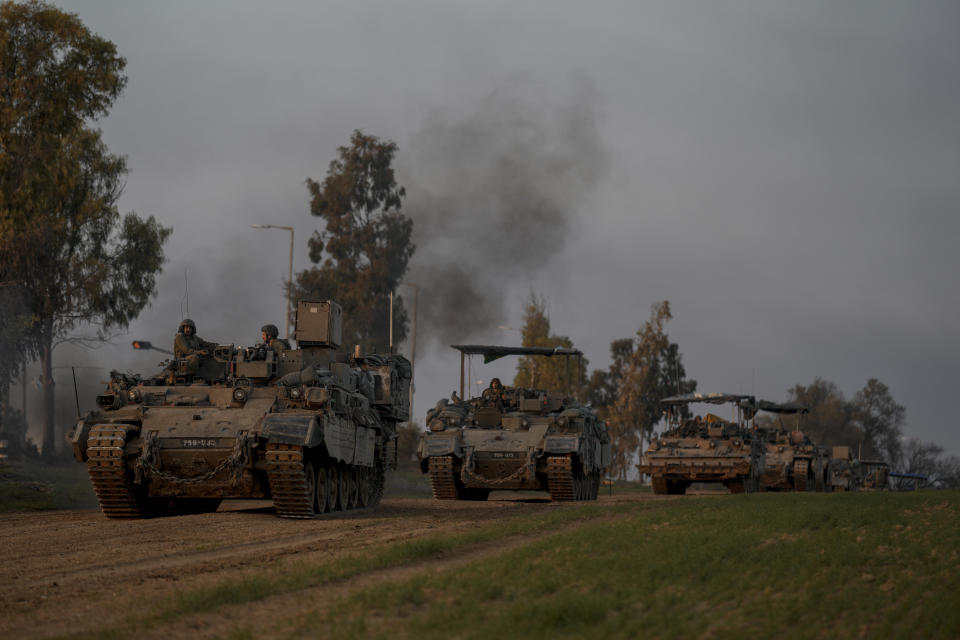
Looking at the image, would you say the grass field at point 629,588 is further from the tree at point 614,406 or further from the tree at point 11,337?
the tree at point 614,406

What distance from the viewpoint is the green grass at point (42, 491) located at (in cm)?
2678

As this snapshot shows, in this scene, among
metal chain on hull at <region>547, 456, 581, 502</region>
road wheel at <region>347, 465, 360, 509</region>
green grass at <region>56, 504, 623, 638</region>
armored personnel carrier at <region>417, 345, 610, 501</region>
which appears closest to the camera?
green grass at <region>56, 504, 623, 638</region>

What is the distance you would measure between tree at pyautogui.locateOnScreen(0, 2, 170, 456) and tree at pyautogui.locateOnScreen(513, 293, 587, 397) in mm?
21947

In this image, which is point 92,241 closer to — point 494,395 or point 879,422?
point 494,395

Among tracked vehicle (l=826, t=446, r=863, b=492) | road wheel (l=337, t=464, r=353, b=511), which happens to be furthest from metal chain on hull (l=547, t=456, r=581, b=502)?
tracked vehicle (l=826, t=446, r=863, b=492)

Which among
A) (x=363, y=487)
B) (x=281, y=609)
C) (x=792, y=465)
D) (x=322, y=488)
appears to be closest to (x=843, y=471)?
(x=792, y=465)

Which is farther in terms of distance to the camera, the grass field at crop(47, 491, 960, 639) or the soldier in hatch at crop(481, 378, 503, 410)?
the soldier in hatch at crop(481, 378, 503, 410)

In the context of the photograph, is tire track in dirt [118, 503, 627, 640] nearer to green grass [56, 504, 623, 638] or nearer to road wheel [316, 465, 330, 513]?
green grass [56, 504, 623, 638]

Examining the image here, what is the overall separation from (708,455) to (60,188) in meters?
22.7

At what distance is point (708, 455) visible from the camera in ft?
120

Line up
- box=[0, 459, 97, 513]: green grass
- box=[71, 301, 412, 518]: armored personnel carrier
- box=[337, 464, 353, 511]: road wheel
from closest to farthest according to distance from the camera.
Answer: box=[71, 301, 412, 518]: armored personnel carrier → box=[337, 464, 353, 511]: road wheel → box=[0, 459, 97, 513]: green grass

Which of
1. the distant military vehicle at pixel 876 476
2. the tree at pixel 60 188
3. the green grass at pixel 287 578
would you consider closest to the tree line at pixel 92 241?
the tree at pixel 60 188

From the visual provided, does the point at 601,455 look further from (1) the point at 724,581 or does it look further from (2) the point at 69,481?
(1) the point at 724,581

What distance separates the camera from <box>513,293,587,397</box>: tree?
6188 centimetres
